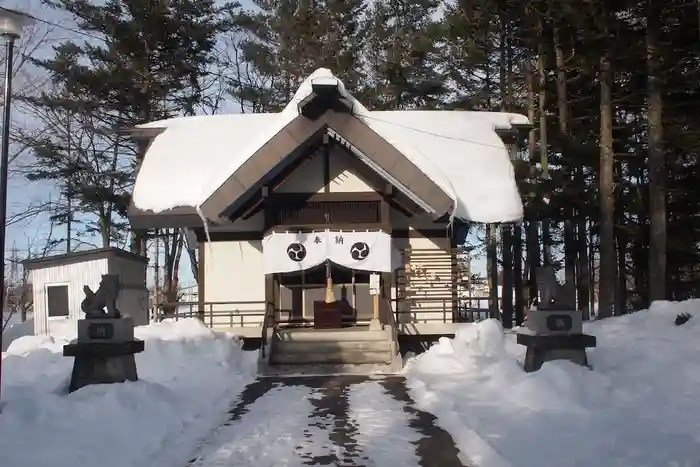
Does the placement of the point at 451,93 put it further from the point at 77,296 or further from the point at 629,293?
the point at 77,296

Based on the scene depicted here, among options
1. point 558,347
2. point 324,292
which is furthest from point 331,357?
point 558,347

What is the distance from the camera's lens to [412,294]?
1600 centimetres

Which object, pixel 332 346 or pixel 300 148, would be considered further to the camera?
pixel 300 148

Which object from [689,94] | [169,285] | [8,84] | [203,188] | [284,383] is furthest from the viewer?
[169,285]

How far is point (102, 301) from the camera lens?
946 centimetres

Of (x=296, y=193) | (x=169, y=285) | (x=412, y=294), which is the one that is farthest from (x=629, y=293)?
(x=169, y=285)

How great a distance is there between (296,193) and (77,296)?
836 centimetres

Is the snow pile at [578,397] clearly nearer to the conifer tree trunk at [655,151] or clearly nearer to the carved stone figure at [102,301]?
the conifer tree trunk at [655,151]

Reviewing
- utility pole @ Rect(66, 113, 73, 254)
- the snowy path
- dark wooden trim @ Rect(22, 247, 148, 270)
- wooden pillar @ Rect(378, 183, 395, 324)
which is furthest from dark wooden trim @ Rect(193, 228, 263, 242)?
utility pole @ Rect(66, 113, 73, 254)

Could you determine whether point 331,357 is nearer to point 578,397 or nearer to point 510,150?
point 578,397

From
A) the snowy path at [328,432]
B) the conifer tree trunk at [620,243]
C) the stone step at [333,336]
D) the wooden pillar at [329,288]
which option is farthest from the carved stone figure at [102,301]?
the conifer tree trunk at [620,243]

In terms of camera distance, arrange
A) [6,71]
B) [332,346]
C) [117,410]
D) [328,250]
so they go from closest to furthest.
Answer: [117,410], [6,71], [332,346], [328,250]

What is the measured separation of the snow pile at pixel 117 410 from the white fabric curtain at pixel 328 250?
3.09 meters

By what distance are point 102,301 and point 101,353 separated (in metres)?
0.78
